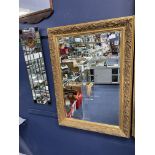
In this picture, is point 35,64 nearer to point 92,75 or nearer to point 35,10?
point 35,10

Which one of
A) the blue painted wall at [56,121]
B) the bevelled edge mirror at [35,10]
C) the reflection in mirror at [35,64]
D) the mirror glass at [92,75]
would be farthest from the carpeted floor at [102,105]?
the bevelled edge mirror at [35,10]

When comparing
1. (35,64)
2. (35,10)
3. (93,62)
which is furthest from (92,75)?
(35,10)

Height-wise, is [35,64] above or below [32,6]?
below

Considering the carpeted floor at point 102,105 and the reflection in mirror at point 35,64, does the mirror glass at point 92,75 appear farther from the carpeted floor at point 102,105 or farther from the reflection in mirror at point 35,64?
the reflection in mirror at point 35,64

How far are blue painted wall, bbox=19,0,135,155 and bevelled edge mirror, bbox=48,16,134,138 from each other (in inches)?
3.2

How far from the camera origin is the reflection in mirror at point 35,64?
59.7 inches

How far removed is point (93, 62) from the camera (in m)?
1.28

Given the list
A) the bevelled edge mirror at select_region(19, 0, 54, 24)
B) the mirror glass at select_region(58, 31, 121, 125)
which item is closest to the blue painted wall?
the bevelled edge mirror at select_region(19, 0, 54, 24)

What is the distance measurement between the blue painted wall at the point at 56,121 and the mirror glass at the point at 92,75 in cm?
16

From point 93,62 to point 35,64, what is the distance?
23.6 inches
